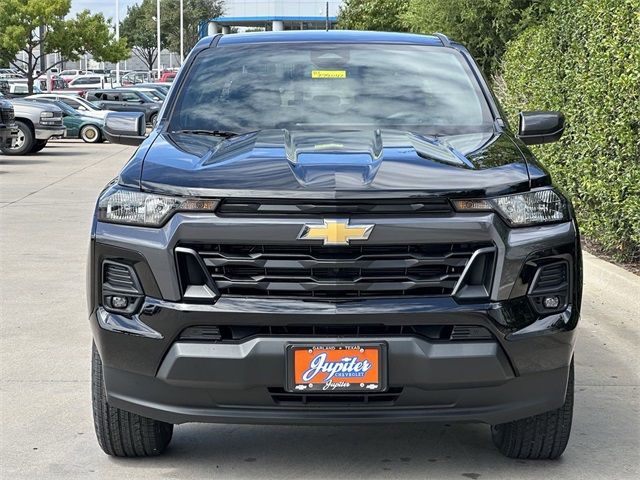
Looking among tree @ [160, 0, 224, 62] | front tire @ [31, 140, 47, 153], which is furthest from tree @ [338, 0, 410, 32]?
tree @ [160, 0, 224, 62]

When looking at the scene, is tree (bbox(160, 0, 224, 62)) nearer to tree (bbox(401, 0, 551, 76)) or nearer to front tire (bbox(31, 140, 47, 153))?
front tire (bbox(31, 140, 47, 153))

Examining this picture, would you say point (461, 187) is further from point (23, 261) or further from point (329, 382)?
point (23, 261)

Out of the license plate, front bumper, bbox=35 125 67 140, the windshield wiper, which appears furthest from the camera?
front bumper, bbox=35 125 67 140

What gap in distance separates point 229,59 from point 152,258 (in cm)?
196

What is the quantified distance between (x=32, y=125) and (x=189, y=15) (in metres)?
73.3

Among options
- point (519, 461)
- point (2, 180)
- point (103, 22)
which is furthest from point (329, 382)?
point (103, 22)

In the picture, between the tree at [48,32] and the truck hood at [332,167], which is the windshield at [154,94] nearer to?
the tree at [48,32]

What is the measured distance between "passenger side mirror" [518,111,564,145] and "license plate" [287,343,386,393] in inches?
76.7

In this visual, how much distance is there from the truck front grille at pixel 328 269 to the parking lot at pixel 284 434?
0.93 m

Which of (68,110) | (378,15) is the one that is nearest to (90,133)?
(68,110)

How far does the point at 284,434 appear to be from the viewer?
557cm

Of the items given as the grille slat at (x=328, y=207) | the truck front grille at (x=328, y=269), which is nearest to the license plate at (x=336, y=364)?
the truck front grille at (x=328, y=269)

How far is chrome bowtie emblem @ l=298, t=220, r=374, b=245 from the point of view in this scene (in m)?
4.42

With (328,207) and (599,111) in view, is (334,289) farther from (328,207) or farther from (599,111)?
(599,111)
